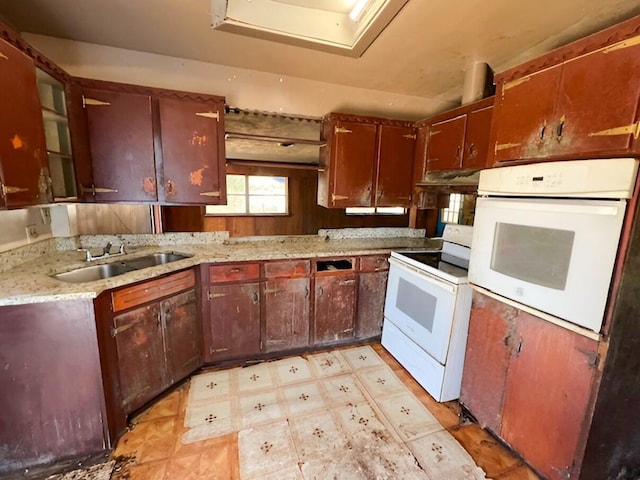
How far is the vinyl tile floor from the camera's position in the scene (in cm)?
151

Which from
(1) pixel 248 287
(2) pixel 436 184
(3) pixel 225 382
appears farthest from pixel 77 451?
(2) pixel 436 184

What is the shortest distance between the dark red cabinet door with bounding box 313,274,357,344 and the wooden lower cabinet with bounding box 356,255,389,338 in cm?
8

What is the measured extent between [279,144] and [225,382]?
7.03ft

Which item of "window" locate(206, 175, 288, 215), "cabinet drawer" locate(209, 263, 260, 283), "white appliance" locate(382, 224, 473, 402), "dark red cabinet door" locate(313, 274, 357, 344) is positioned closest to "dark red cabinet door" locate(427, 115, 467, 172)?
"white appliance" locate(382, 224, 473, 402)

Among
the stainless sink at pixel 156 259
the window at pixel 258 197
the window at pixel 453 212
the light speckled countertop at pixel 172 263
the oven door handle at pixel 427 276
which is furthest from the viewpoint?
the window at pixel 258 197

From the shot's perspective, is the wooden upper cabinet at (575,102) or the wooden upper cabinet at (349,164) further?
the wooden upper cabinet at (349,164)

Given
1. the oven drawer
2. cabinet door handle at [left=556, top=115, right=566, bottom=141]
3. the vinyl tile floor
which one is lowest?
the vinyl tile floor

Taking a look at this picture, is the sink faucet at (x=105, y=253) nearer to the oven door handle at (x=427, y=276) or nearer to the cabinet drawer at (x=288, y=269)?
the cabinet drawer at (x=288, y=269)

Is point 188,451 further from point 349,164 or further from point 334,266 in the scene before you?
point 349,164

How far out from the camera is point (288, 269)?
2.43 meters

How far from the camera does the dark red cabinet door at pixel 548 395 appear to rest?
4.27 ft

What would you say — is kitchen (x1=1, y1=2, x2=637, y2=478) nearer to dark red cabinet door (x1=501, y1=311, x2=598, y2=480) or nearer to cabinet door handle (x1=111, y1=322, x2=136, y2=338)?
cabinet door handle (x1=111, y1=322, x2=136, y2=338)

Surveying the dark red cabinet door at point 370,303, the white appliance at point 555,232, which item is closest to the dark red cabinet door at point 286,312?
the dark red cabinet door at point 370,303

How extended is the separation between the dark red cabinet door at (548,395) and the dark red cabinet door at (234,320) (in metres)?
1.80
